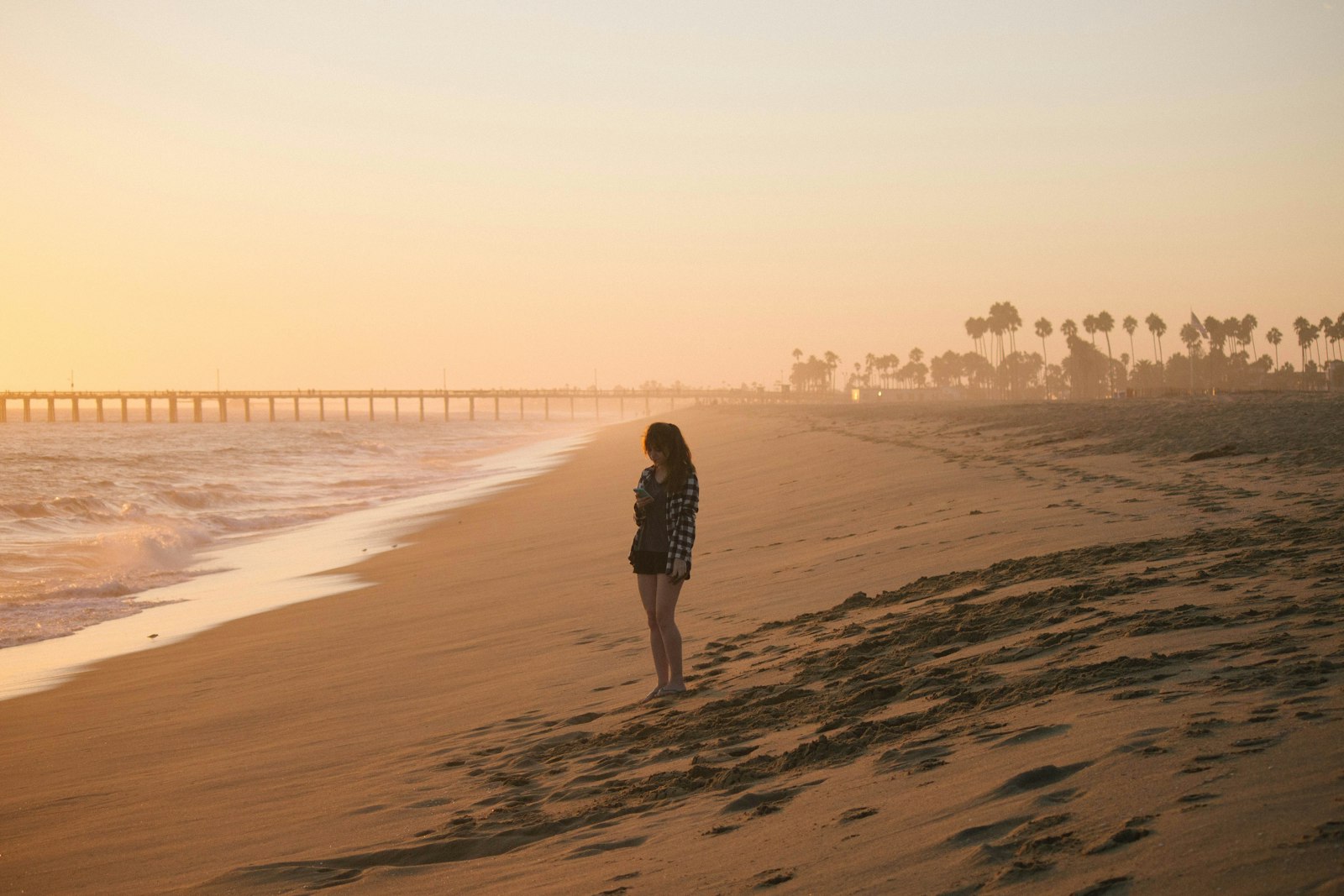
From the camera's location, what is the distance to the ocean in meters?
10.5

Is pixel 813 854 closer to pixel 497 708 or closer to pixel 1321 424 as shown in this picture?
pixel 497 708

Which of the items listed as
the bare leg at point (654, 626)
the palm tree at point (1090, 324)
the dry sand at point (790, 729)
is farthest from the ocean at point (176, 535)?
the palm tree at point (1090, 324)

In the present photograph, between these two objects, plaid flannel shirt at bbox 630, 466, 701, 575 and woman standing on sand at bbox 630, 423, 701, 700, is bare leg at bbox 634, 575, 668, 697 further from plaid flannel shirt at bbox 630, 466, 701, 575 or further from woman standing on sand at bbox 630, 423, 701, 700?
plaid flannel shirt at bbox 630, 466, 701, 575

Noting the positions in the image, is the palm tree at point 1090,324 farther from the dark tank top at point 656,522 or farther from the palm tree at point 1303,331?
the dark tank top at point 656,522

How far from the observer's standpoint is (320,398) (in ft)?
510

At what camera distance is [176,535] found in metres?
17.4

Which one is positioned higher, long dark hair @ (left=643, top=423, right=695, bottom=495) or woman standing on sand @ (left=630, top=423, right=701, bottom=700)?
long dark hair @ (left=643, top=423, right=695, bottom=495)

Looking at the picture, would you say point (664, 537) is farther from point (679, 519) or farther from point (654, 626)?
point (654, 626)

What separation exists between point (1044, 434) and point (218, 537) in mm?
15299

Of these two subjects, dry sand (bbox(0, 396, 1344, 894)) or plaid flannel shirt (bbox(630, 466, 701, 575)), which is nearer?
dry sand (bbox(0, 396, 1344, 894))

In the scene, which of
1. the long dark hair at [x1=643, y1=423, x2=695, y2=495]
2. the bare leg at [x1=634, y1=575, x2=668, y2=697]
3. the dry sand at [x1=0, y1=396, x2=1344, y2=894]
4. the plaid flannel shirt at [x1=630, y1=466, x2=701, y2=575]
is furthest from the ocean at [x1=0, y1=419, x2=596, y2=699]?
the long dark hair at [x1=643, y1=423, x2=695, y2=495]

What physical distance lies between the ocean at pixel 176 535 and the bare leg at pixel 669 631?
532 cm

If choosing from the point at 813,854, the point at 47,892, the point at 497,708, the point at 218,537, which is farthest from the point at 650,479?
the point at 218,537

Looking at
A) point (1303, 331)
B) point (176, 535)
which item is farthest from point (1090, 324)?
point (176, 535)
